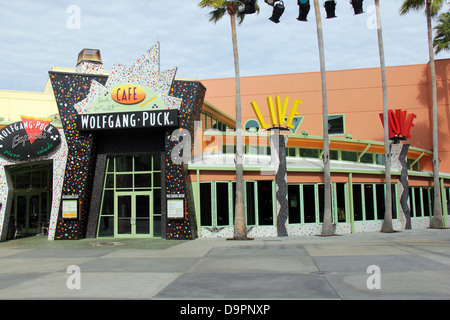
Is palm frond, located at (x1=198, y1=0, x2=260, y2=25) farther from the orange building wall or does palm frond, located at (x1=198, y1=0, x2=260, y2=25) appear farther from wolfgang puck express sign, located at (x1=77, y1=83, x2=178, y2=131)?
the orange building wall

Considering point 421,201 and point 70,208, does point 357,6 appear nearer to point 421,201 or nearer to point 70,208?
point 70,208

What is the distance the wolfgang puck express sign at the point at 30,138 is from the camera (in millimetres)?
20406

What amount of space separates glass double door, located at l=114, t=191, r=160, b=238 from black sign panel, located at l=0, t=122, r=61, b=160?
402 centimetres

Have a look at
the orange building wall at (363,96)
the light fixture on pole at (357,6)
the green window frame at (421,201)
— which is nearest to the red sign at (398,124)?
the green window frame at (421,201)

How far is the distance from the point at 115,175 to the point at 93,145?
184 centimetres

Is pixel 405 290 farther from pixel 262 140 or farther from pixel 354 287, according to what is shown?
pixel 262 140

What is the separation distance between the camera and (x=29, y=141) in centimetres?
2044

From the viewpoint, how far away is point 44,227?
2356cm

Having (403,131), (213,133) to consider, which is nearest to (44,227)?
(213,133)

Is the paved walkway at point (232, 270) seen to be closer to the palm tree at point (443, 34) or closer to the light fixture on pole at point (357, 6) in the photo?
the light fixture on pole at point (357, 6)

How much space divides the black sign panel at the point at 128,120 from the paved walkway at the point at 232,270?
5.45 metres

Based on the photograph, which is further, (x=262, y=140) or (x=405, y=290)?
(x=262, y=140)

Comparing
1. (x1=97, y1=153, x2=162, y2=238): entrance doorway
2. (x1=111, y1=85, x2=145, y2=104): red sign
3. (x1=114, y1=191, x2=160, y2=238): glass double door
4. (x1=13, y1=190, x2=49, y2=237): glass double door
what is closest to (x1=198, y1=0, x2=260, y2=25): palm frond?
(x1=111, y1=85, x2=145, y2=104): red sign

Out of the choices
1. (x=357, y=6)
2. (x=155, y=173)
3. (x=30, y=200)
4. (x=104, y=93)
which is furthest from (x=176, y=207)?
(x=357, y=6)
